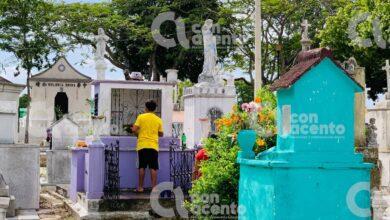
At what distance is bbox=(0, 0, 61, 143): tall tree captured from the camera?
29.0m

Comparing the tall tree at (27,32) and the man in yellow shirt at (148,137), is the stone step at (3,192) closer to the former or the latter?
the man in yellow shirt at (148,137)

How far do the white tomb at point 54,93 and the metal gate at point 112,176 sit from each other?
2165 centimetres

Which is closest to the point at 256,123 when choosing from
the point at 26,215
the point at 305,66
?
the point at 305,66

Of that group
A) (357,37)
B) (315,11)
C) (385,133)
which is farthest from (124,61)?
(385,133)

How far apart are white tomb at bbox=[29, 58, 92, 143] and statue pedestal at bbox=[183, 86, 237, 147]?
999 centimetres

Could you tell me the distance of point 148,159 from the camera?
991 centimetres

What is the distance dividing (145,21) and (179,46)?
274 cm

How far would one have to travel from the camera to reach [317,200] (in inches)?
205

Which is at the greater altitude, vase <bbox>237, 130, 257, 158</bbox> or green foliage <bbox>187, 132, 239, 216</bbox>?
vase <bbox>237, 130, 257, 158</bbox>

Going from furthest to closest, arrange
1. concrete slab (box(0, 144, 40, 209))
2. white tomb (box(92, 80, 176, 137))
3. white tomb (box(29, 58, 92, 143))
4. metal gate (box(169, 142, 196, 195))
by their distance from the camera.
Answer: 1. white tomb (box(29, 58, 92, 143))
2. white tomb (box(92, 80, 176, 137))
3. metal gate (box(169, 142, 196, 195))
4. concrete slab (box(0, 144, 40, 209))

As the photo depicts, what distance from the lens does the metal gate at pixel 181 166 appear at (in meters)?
10.5

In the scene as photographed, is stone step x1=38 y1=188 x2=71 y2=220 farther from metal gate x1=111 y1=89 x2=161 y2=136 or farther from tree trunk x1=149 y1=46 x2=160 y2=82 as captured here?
tree trunk x1=149 y1=46 x2=160 y2=82

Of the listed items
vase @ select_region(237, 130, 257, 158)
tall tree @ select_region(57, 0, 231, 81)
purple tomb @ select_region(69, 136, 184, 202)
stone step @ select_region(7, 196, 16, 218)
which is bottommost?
stone step @ select_region(7, 196, 16, 218)

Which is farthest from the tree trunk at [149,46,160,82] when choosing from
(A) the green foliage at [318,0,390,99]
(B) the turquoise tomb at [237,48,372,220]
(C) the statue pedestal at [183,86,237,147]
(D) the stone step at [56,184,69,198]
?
(B) the turquoise tomb at [237,48,372,220]
